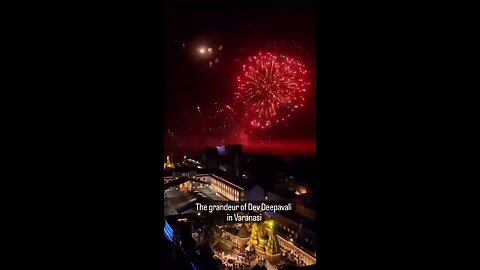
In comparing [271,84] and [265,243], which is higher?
[271,84]

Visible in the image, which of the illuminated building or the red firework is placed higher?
the red firework

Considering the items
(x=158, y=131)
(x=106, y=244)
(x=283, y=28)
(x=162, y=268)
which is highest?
(x=283, y=28)

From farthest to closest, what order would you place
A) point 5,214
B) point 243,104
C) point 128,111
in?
point 243,104 < point 128,111 < point 5,214

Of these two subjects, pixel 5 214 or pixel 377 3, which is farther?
pixel 377 3

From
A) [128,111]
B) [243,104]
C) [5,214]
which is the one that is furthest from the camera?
[243,104]

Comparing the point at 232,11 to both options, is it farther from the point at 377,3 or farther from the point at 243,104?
the point at 377,3

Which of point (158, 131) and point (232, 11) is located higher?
point (232, 11)

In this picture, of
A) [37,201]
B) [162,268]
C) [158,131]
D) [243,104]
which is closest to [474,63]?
[243,104]

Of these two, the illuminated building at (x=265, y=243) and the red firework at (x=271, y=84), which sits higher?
the red firework at (x=271, y=84)
